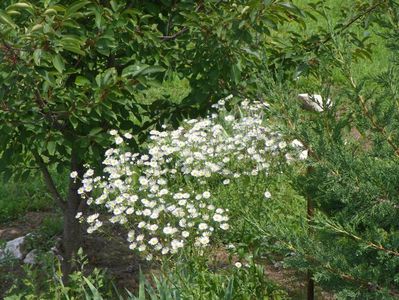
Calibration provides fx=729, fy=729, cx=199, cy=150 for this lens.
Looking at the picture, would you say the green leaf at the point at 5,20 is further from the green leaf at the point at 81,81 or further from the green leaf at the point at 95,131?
the green leaf at the point at 95,131

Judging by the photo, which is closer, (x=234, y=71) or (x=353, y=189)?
(x=353, y=189)

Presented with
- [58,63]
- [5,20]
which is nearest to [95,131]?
[58,63]

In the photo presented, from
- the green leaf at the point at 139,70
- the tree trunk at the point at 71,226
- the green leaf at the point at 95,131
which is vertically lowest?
the tree trunk at the point at 71,226

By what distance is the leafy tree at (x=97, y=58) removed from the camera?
3.25 metres

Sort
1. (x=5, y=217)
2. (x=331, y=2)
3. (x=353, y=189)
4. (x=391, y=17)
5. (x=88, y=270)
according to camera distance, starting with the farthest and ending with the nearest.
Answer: (x=331, y=2)
(x=5, y=217)
(x=88, y=270)
(x=391, y=17)
(x=353, y=189)

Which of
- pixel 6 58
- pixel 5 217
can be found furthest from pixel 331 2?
pixel 6 58

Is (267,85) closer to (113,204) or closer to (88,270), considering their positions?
(113,204)

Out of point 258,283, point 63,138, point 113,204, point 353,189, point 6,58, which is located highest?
point 6,58

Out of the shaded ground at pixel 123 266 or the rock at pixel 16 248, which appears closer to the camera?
the shaded ground at pixel 123 266

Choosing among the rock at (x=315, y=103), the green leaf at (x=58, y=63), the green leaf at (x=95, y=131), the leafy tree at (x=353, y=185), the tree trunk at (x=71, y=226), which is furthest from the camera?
the tree trunk at (x=71, y=226)

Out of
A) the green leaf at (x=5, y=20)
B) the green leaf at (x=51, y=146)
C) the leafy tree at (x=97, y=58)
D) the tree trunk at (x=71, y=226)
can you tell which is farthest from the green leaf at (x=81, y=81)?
the tree trunk at (x=71, y=226)

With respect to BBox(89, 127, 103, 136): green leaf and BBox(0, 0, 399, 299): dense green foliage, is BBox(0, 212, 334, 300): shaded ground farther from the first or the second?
BBox(89, 127, 103, 136): green leaf

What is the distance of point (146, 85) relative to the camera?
3691 mm

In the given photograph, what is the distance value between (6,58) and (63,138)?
1.86ft
